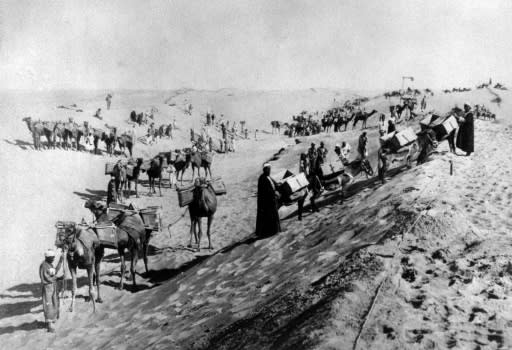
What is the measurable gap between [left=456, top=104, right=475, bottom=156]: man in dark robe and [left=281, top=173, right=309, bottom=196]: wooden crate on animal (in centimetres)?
704

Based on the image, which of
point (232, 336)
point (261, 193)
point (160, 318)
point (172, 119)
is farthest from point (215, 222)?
point (172, 119)

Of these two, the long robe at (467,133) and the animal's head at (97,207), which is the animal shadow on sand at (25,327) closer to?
the animal's head at (97,207)

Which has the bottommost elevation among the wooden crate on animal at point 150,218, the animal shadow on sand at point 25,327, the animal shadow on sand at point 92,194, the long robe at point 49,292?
the animal shadow on sand at point 25,327

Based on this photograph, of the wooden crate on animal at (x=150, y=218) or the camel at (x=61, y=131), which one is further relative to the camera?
the camel at (x=61, y=131)

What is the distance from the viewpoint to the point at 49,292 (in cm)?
903

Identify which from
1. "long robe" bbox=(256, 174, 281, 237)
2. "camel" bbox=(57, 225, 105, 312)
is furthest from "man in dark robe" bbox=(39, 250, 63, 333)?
"long robe" bbox=(256, 174, 281, 237)

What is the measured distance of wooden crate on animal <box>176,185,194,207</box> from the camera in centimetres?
1325

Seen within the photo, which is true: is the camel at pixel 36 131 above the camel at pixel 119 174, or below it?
above

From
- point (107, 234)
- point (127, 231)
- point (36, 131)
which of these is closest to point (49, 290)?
point (107, 234)

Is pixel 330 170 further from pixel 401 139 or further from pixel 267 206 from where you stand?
pixel 267 206

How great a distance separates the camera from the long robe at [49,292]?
29.2 feet

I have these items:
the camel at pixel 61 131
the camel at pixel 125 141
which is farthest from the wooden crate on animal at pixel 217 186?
the camel at pixel 125 141

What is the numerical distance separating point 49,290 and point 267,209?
5.25 metres

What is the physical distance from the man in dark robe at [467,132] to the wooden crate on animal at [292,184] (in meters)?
7.04
